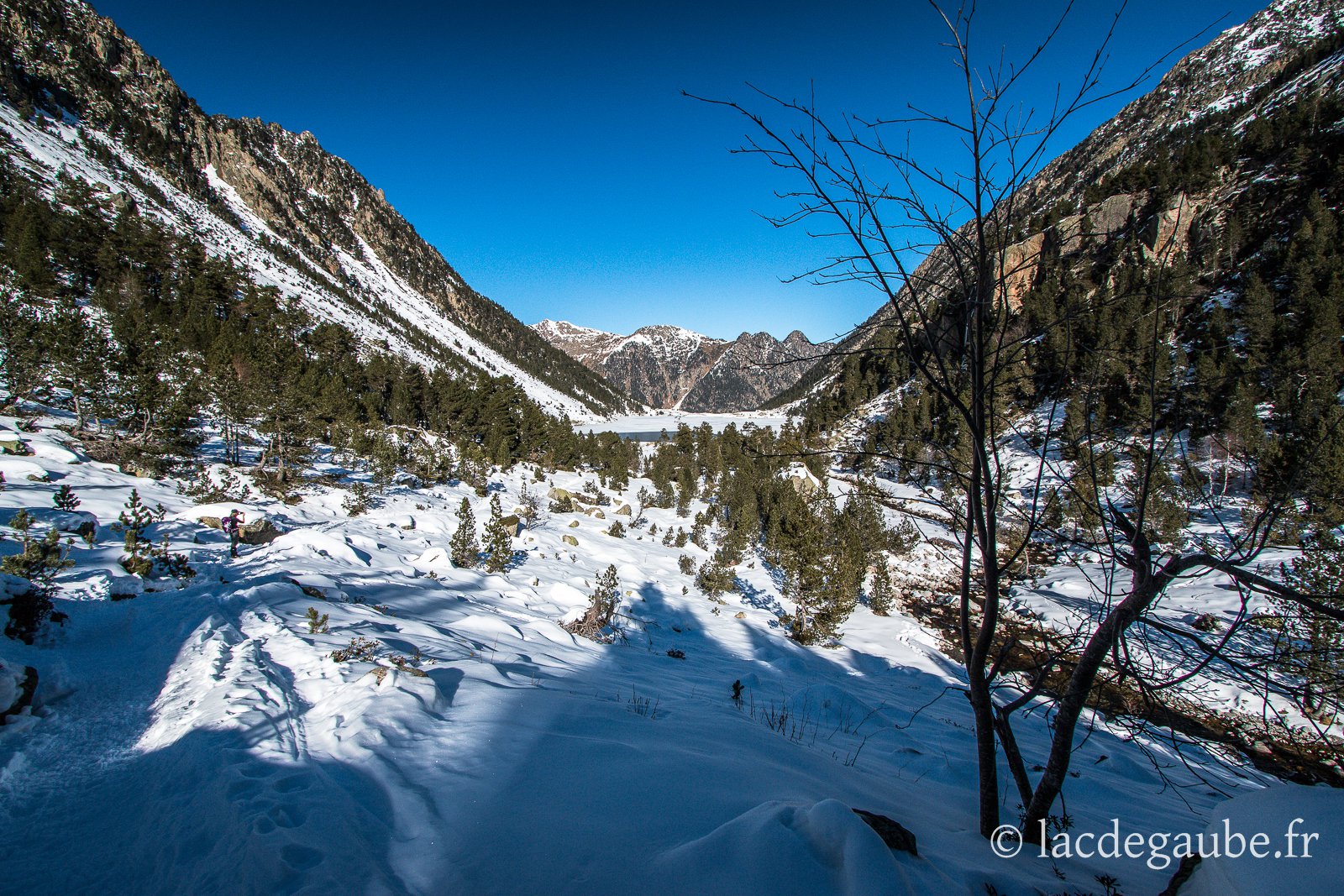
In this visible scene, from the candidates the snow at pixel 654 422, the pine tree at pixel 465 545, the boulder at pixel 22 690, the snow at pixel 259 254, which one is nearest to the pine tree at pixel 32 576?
the boulder at pixel 22 690

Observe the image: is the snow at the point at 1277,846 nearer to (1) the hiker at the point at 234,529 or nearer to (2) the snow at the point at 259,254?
(1) the hiker at the point at 234,529

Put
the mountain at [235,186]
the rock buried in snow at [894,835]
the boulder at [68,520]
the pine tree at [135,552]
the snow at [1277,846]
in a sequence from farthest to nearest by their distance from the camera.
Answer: the mountain at [235,186], the boulder at [68,520], the pine tree at [135,552], the rock buried in snow at [894,835], the snow at [1277,846]

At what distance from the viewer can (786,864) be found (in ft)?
7.29

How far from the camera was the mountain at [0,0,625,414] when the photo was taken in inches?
2216

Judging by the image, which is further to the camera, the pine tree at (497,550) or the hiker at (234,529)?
the pine tree at (497,550)

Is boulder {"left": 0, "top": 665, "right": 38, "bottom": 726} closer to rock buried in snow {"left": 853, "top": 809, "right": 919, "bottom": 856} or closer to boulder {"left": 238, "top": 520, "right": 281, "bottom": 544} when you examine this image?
rock buried in snow {"left": 853, "top": 809, "right": 919, "bottom": 856}

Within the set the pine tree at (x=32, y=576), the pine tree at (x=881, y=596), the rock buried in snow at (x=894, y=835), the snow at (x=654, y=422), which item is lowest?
the pine tree at (x=881, y=596)

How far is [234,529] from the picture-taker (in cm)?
898

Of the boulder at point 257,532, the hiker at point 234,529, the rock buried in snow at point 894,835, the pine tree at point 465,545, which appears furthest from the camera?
the pine tree at point 465,545

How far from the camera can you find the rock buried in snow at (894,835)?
257cm

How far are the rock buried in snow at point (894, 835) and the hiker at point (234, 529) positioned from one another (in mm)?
10837

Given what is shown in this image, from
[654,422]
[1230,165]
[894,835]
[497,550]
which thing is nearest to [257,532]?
[497,550]

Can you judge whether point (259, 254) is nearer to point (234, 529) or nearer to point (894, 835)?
point (234, 529)

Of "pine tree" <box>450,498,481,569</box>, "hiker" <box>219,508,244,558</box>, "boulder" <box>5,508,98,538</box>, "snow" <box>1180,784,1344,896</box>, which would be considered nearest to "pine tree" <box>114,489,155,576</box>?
"boulder" <box>5,508,98,538</box>
